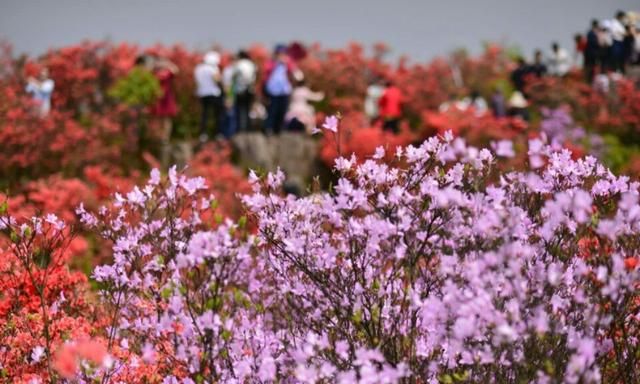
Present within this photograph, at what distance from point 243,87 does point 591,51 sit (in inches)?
391

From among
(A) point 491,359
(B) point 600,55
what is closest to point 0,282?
(A) point 491,359

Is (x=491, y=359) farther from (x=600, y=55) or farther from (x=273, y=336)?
(x=600, y=55)

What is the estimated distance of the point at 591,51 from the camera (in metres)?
20.5

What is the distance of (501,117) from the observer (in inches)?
686

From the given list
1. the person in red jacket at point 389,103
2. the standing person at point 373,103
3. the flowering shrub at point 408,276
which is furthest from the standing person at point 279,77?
the flowering shrub at point 408,276

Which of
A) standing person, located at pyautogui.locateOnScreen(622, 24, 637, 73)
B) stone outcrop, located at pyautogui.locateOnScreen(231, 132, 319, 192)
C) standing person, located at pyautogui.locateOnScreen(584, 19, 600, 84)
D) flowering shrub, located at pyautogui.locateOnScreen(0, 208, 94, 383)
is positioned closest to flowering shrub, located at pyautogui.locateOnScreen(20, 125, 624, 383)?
flowering shrub, located at pyautogui.locateOnScreen(0, 208, 94, 383)

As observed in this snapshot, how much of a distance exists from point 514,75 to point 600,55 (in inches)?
87.1

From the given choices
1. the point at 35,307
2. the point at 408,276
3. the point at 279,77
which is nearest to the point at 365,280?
the point at 408,276

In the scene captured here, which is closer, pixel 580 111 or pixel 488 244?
pixel 488 244

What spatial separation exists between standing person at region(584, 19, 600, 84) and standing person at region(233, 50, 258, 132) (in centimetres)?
934

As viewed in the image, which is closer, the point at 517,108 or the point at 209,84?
the point at 209,84

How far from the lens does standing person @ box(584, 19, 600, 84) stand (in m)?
20.2

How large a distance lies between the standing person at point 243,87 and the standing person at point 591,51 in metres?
9.34

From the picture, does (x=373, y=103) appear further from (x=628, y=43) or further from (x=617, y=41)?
(x=628, y=43)
